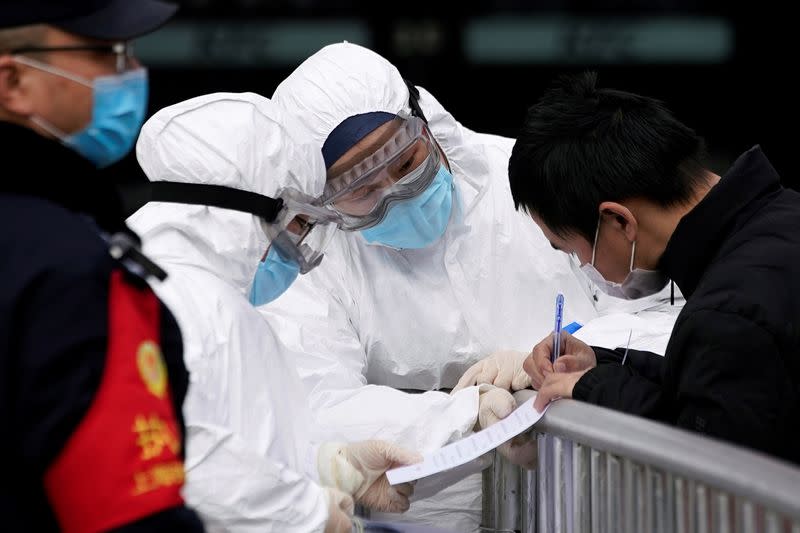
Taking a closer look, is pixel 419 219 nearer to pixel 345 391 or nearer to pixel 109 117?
pixel 345 391

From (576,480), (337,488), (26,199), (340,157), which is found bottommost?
(337,488)

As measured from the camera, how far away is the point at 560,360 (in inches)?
80.5

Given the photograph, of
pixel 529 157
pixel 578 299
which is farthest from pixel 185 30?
pixel 529 157

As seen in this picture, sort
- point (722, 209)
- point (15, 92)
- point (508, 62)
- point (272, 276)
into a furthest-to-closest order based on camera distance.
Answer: point (508, 62) < point (272, 276) < point (722, 209) < point (15, 92)

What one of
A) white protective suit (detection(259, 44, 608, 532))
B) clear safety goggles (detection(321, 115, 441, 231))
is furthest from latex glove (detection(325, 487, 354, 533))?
clear safety goggles (detection(321, 115, 441, 231))

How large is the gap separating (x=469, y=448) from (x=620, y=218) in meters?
0.48

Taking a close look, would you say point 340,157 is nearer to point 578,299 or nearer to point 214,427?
point 578,299

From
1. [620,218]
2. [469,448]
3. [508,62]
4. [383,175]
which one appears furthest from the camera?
[508,62]

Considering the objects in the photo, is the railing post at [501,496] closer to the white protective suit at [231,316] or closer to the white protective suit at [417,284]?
the white protective suit at [417,284]

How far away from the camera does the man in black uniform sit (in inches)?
41.9

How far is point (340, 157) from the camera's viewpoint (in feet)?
8.47

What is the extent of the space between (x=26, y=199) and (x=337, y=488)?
1.03 metres

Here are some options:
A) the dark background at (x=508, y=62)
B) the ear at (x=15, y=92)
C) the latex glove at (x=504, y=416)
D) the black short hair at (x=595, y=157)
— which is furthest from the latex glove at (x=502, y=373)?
the dark background at (x=508, y=62)

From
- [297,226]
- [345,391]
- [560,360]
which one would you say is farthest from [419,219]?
[560,360]
